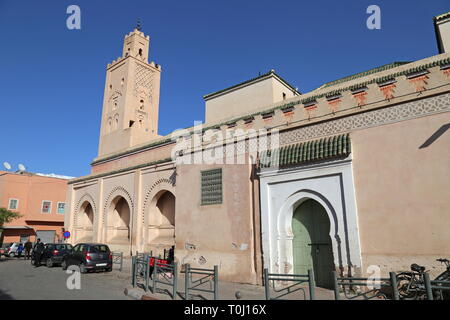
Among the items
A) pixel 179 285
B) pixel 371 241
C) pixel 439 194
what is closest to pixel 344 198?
pixel 371 241

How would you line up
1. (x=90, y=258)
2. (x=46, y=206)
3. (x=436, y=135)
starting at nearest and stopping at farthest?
(x=436, y=135), (x=90, y=258), (x=46, y=206)

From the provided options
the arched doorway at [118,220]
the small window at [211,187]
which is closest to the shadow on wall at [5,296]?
the small window at [211,187]

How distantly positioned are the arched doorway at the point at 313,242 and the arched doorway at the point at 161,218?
6.92 meters

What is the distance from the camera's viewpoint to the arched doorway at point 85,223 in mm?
19214

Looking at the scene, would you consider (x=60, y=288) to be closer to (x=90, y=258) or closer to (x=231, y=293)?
(x=90, y=258)

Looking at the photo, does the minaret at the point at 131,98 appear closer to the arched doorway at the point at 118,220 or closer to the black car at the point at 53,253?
the arched doorway at the point at 118,220

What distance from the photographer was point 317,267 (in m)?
8.67

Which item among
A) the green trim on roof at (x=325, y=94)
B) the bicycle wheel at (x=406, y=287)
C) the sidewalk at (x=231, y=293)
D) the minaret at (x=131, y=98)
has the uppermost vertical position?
the minaret at (x=131, y=98)

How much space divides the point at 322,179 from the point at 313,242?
1.78 metres

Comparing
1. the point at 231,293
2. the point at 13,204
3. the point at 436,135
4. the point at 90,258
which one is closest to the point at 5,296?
the point at 90,258

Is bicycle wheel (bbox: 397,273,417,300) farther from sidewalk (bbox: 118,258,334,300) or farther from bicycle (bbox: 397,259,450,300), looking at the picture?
sidewalk (bbox: 118,258,334,300)

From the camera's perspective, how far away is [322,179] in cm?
855

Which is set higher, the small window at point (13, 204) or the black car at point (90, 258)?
the small window at point (13, 204)

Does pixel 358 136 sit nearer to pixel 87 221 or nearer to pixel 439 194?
pixel 439 194
